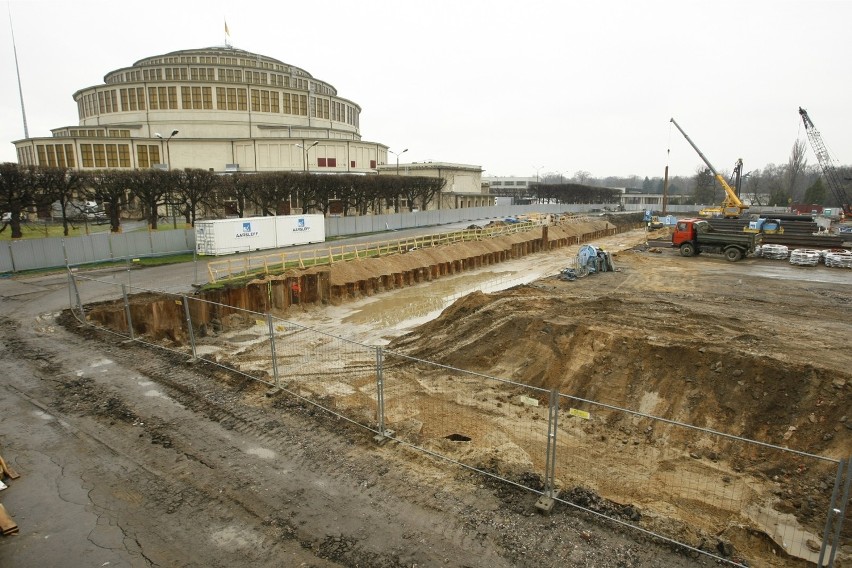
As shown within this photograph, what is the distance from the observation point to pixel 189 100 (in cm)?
6694

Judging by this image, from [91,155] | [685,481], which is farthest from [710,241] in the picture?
[91,155]

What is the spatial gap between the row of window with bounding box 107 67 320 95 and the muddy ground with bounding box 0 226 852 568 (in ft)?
203

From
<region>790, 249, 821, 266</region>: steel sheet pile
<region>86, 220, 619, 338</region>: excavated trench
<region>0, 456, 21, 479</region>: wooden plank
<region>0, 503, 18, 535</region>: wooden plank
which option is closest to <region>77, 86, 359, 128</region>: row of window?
<region>86, 220, 619, 338</region>: excavated trench

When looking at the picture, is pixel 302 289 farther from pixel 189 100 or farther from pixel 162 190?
pixel 189 100

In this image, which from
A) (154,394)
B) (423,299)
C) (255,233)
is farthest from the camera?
(255,233)

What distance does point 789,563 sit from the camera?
668 cm

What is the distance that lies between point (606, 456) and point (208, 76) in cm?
7607

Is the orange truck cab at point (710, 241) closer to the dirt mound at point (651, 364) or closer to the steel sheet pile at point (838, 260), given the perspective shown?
the steel sheet pile at point (838, 260)

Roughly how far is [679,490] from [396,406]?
20.9ft

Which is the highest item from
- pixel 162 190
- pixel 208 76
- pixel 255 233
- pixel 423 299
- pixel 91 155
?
pixel 208 76

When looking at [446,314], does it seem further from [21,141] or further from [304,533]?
[21,141]

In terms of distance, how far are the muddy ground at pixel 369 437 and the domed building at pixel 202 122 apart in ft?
174

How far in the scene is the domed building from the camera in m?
64.6

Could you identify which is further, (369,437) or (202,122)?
(202,122)
